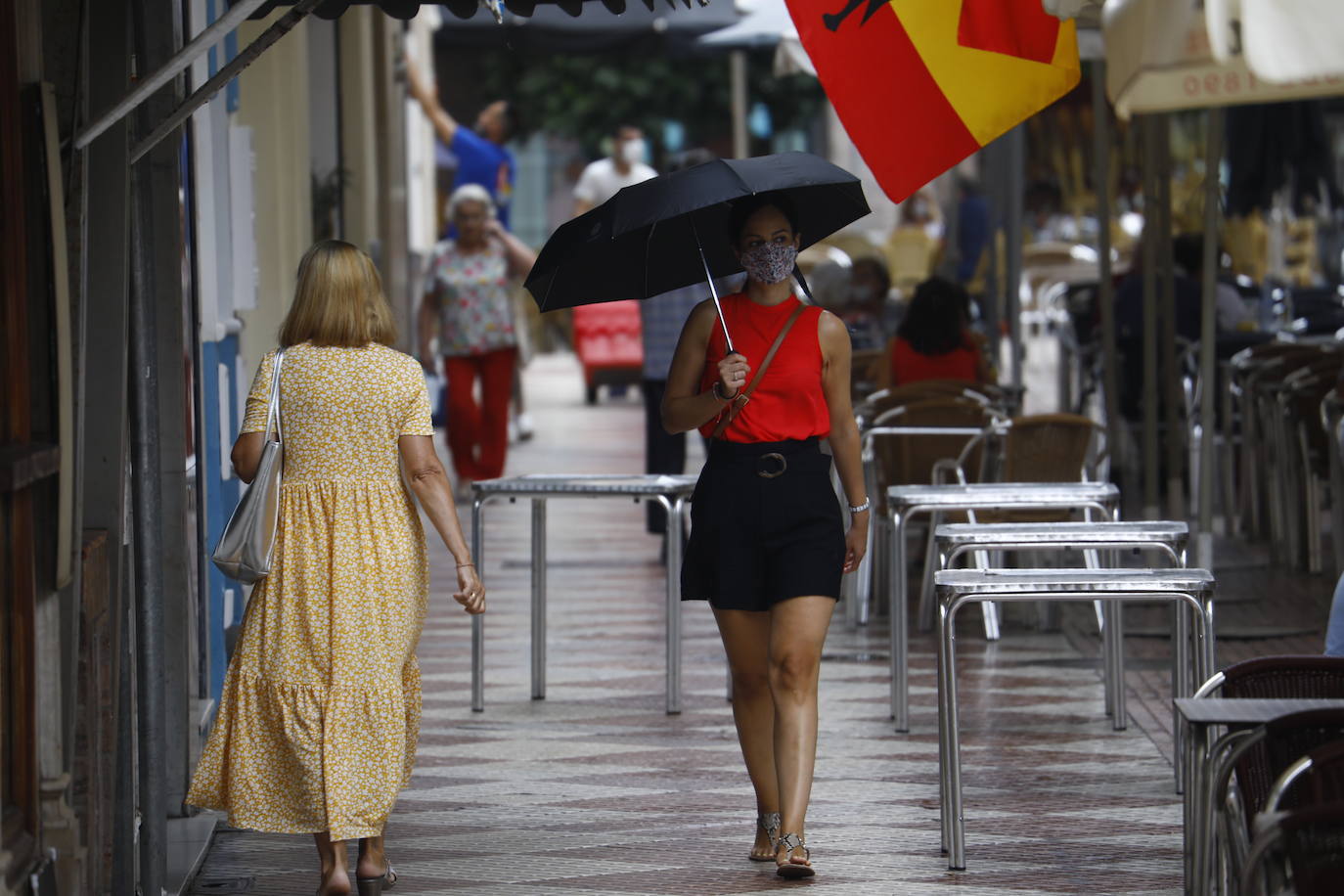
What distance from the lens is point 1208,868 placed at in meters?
3.95

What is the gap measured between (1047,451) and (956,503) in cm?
209

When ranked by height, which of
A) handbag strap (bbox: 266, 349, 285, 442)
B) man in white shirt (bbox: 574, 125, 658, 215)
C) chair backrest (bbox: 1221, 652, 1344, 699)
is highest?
man in white shirt (bbox: 574, 125, 658, 215)

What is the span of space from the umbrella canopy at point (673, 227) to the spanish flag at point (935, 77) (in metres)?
0.18

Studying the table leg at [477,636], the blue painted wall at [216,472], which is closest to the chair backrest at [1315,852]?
the blue painted wall at [216,472]

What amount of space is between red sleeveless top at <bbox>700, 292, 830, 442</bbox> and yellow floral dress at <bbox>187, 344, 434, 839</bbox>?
0.84m

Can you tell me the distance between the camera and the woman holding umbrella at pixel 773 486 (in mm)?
5453

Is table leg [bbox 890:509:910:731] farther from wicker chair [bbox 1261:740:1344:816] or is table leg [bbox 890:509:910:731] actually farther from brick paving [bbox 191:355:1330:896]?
wicker chair [bbox 1261:740:1344:816]

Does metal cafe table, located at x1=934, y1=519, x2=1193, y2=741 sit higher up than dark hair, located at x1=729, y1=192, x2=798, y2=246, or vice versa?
dark hair, located at x1=729, y1=192, x2=798, y2=246

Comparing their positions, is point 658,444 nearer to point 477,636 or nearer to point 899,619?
point 477,636

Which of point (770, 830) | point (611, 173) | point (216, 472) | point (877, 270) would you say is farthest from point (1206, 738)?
point (611, 173)

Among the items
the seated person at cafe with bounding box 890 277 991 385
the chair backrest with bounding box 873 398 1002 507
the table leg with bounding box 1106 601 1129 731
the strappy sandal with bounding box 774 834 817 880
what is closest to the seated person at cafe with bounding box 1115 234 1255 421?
the seated person at cafe with bounding box 890 277 991 385

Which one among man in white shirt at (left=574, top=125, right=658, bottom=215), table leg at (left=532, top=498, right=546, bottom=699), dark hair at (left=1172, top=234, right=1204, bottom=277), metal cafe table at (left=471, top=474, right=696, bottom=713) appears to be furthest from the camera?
man in white shirt at (left=574, top=125, right=658, bottom=215)

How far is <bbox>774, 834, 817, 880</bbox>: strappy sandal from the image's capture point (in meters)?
5.40

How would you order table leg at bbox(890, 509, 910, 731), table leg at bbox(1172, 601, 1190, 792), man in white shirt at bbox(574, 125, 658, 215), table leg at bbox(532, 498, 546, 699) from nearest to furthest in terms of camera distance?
1. table leg at bbox(1172, 601, 1190, 792)
2. table leg at bbox(890, 509, 910, 731)
3. table leg at bbox(532, 498, 546, 699)
4. man in white shirt at bbox(574, 125, 658, 215)
